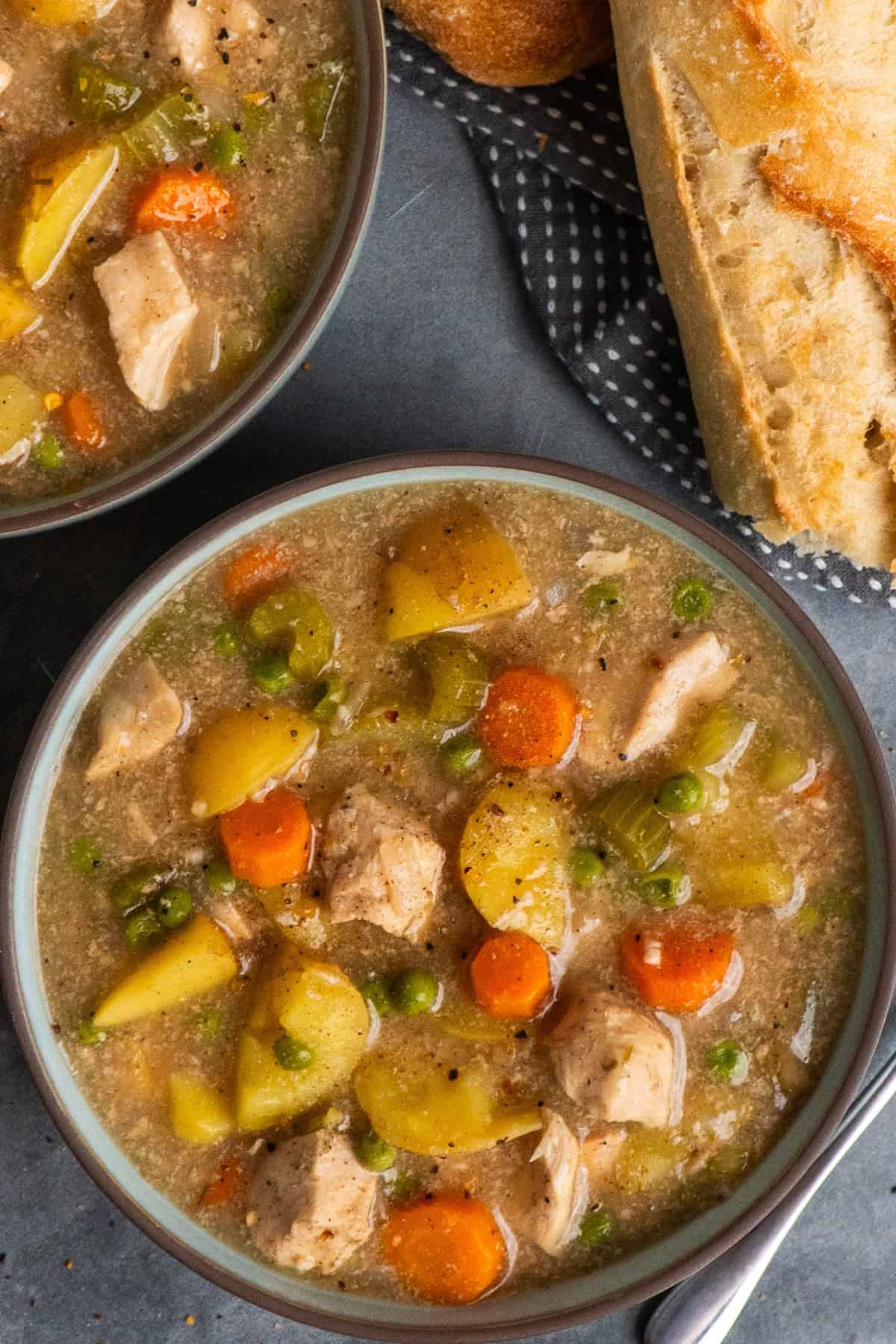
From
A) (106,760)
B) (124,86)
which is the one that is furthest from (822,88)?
(106,760)

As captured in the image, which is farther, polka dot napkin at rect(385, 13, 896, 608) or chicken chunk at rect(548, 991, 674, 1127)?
polka dot napkin at rect(385, 13, 896, 608)

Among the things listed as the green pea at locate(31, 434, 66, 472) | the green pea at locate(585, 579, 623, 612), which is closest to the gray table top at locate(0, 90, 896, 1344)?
the green pea at locate(31, 434, 66, 472)

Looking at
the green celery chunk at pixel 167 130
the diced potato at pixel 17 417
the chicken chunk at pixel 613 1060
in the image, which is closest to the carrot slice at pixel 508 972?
the chicken chunk at pixel 613 1060

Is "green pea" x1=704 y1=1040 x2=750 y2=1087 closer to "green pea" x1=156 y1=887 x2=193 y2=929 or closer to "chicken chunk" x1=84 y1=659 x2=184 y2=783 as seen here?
"green pea" x1=156 y1=887 x2=193 y2=929

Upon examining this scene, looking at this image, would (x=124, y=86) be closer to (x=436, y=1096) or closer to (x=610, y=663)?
(x=610, y=663)

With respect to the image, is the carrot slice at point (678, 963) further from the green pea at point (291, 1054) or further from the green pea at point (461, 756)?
the green pea at point (291, 1054)

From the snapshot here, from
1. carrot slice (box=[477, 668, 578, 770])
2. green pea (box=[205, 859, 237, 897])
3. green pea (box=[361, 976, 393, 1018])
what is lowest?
green pea (box=[361, 976, 393, 1018])

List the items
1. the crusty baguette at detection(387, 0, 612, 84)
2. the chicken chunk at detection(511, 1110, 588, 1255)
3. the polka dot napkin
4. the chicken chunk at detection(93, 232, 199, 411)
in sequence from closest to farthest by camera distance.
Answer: the chicken chunk at detection(93, 232, 199, 411), the chicken chunk at detection(511, 1110, 588, 1255), the crusty baguette at detection(387, 0, 612, 84), the polka dot napkin
